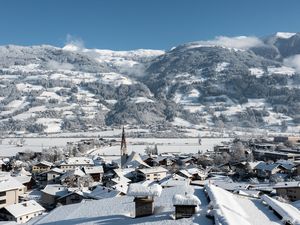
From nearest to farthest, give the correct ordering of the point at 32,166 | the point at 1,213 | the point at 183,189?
the point at 183,189 → the point at 1,213 → the point at 32,166

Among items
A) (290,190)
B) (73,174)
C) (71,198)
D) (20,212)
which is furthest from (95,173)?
(290,190)

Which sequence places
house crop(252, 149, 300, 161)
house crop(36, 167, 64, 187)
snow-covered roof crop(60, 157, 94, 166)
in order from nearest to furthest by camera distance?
house crop(36, 167, 64, 187) → snow-covered roof crop(60, 157, 94, 166) → house crop(252, 149, 300, 161)

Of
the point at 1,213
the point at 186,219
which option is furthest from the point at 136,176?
the point at 186,219

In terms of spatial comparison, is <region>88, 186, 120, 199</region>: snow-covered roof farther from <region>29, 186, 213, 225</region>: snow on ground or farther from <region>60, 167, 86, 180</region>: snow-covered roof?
<region>29, 186, 213, 225</region>: snow on ground

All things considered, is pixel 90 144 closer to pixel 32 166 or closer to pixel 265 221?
pixel 32 166

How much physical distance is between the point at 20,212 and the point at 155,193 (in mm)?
35927

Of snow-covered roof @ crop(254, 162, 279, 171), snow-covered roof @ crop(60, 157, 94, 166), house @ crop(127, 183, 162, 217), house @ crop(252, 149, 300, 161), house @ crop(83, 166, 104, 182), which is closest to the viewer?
house @ crop(127, 183, 162, 217)

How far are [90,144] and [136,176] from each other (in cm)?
10121

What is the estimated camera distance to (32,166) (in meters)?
108

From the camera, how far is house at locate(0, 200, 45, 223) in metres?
47.7

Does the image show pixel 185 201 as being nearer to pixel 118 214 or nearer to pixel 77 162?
pixel 118 214

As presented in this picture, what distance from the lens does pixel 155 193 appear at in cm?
1662

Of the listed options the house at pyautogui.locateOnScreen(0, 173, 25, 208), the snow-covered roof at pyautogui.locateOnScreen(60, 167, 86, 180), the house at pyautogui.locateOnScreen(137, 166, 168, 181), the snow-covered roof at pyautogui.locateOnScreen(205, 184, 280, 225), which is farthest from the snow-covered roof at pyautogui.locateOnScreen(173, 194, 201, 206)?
the snow-covered roof at pyautogui.locateOnScreen(60, 167, 86, 180)

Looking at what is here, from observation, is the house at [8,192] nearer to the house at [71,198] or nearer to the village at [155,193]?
the village at [155,193]
